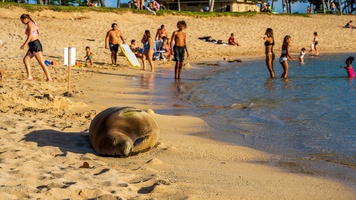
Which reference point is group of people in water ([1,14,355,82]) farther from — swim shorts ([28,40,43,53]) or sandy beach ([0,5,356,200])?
sandy beach ([0,5,356,200])

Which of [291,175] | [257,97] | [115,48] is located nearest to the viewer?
[291,175]

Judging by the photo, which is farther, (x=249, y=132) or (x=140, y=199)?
(x=249, y=132)

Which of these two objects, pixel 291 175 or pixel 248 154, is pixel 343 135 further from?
pixel 291 175

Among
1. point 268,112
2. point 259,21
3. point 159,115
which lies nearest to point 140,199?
point 159,115

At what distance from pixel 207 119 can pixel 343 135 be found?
7.57ft

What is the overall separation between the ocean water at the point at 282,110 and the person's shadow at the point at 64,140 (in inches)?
75.5

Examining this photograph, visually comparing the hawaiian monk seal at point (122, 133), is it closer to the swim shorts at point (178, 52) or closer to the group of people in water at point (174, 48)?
the group of people in water at point (174, 48)

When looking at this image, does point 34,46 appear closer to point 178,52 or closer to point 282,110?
point 178,52

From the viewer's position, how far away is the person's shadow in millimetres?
5961

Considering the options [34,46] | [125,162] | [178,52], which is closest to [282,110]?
[125,162]

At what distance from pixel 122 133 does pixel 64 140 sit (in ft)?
2.93

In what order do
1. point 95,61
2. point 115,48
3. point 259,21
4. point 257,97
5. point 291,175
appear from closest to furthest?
point 291,175
point 257,97
point 115,48
point 95,61
point 259,21

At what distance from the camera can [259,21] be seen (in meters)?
40.2

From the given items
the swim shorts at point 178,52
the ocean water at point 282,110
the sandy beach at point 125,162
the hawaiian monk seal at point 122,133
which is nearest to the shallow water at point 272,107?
the ocean water at point 282,110
